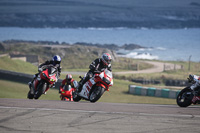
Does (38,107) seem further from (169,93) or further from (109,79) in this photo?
(169,93)

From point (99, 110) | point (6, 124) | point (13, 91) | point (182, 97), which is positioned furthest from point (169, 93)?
point (6, 124)

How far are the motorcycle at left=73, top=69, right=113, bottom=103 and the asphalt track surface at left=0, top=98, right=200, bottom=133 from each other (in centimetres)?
199

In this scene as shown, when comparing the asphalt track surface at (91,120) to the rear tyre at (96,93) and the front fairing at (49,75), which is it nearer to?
the rear tyre at (96,93)

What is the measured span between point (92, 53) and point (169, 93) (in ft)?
176

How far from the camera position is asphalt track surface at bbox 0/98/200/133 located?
722cm

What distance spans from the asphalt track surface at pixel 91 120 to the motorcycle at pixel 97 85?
6.54ft

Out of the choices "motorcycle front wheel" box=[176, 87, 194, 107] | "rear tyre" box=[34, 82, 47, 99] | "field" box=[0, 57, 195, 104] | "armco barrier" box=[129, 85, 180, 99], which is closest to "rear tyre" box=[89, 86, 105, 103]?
"rear tyre" box=[34, 82, 47, 99]

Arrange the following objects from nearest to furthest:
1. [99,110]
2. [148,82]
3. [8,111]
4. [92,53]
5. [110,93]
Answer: [8,111] < [99,110] < [110,93] < [148,82] < [92,53]

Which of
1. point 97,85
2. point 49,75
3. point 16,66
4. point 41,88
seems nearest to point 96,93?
point 97,85

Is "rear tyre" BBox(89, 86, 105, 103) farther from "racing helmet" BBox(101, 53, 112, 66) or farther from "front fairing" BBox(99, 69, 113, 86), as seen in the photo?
"racing helmet" BBox(101, 53, 112, 66)

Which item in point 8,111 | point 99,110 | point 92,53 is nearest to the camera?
point 8,111

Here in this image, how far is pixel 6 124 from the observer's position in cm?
747

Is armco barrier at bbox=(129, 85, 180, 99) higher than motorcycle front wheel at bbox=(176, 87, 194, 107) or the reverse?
the reverse

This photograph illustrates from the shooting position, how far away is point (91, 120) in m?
8.01
